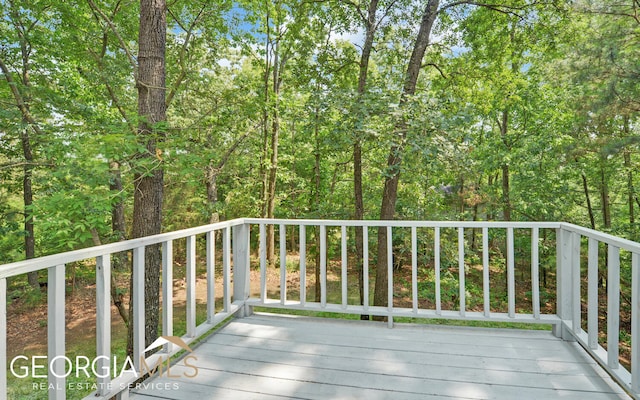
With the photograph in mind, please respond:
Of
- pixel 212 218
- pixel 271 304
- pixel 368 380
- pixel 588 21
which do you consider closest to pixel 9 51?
pixel 212 218

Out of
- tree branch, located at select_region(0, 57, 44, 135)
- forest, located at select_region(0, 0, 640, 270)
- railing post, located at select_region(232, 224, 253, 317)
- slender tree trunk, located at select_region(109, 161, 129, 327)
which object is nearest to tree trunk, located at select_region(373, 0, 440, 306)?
forest, located at select_region(0, 0, 640, 270)

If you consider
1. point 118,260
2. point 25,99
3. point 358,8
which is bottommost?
point 118,260

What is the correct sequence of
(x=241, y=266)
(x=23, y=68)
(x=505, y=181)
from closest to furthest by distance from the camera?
(x=241, y=266) → (x=23, y=68) → (x=505, y=181)

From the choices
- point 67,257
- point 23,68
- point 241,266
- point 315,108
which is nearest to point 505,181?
point 315,108

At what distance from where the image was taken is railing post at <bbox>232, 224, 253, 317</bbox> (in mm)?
3016

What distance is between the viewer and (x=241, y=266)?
3.06m

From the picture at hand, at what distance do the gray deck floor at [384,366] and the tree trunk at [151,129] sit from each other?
1.11m

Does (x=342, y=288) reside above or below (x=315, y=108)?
below

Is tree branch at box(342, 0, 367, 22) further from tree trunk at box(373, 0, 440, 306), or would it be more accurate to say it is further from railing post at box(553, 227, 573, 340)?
railing post at box(553, 227, 573, 340)

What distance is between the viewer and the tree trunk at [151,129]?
3.15 m

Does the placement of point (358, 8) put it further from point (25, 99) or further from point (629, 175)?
point (629, 175)

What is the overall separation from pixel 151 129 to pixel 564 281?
3787mm

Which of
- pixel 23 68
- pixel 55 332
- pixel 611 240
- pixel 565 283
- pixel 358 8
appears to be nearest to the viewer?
pixel 55 332

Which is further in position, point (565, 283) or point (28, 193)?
point (28, 193)
